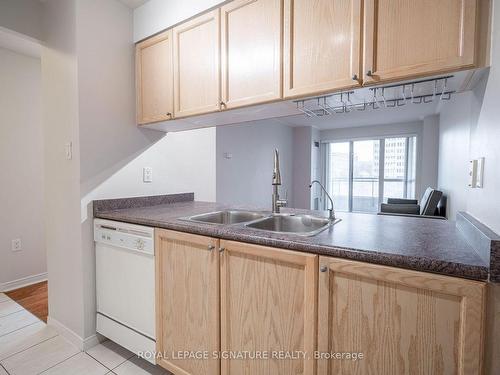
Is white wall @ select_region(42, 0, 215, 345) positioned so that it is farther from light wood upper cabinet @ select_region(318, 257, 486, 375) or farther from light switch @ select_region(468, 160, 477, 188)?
light switch @ select_region(468, 160, 477, 188)

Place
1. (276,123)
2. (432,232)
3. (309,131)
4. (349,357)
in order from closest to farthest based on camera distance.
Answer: (349,357) < (432,232) < (276,123) < (309,131)

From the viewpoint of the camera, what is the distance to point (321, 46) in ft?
4.25

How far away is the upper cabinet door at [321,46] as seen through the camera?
1.20m

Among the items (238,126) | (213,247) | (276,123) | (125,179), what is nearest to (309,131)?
(276,123)

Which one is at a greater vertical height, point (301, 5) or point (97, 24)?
point (97, 24)

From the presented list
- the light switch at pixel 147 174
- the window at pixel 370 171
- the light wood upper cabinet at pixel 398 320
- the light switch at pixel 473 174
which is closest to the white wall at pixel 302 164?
the window at pixel 370 171

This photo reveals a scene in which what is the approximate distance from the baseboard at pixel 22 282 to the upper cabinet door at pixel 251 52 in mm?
2976

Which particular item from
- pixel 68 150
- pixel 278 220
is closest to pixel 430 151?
pixel 278 220

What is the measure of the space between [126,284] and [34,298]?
5.40 feet

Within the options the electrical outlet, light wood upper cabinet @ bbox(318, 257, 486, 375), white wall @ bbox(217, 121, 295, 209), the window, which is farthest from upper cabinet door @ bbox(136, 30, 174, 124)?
the window

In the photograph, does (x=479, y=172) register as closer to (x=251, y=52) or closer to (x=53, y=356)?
(x=251, y=52)

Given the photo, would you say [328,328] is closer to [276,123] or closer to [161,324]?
[161,324]

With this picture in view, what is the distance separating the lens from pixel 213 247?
51.5 inches

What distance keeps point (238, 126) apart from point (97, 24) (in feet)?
10.1
